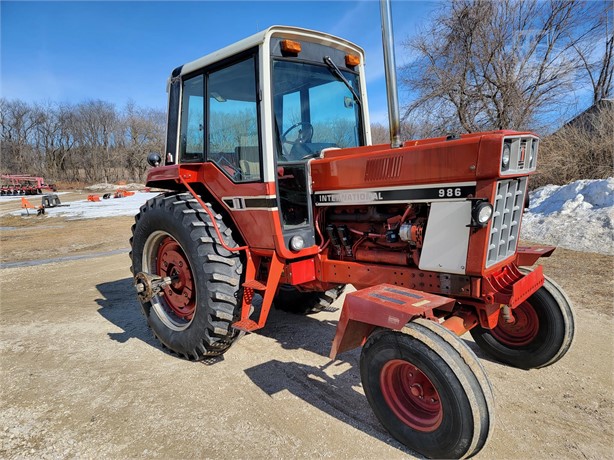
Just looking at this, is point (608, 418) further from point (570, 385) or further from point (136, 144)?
point (136, 144)

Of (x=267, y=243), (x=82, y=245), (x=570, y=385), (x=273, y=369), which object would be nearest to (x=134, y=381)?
(x=273, y=369)

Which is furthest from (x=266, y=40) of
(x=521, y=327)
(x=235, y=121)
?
(x=521, y=327)

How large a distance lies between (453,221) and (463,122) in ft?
39.0

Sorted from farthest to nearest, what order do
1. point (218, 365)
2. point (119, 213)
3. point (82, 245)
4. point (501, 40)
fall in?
1. point (119, 213)
2. point (501, 40)
3. point (82, 245)
4. point (218, 365)

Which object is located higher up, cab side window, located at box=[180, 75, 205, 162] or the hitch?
cab side window, located at box=[180, 75, 205, 162]

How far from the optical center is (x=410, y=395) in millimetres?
2553

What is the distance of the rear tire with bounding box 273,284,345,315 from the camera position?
15.1ft

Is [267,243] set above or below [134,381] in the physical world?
above

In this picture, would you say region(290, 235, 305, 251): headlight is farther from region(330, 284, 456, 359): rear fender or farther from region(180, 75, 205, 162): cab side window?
region(180, 75, 205, 162): cab side window

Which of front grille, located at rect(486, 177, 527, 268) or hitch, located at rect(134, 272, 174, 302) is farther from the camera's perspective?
hitch, located at rect(134, 272, 174, 302)

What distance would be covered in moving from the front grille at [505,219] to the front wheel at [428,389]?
73cm

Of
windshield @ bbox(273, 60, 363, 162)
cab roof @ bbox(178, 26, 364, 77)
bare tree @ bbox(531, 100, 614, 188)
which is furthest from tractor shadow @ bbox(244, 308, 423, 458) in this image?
bare tree @ bbox(531, 100, 614, 188)

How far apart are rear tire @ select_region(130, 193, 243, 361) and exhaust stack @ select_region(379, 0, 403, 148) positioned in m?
1.61

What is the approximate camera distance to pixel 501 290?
2.81 meters
